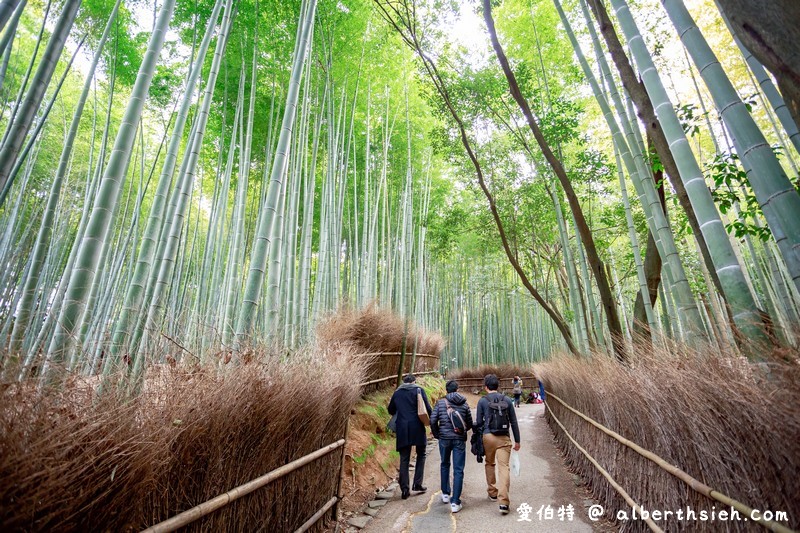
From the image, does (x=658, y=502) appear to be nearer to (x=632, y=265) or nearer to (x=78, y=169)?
(x=632, y=265)

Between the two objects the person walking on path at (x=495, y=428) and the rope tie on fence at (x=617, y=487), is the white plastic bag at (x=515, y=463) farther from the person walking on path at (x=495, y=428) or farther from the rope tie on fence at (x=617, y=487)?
the rope tie on fence at (x=617, y=487)

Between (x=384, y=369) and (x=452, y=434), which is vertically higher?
(x=384, y=369)

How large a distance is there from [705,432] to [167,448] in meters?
2.01

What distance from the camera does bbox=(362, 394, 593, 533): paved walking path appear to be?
8.84ft

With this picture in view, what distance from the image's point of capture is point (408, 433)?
11.3ft

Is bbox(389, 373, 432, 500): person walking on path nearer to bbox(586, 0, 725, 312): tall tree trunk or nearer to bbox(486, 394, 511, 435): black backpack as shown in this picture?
bbox(486, 394, 511, 435): black backpack

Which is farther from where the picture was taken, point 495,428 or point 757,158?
point 495,428

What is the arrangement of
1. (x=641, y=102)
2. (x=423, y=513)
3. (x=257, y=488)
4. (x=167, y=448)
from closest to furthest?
(x=167, y=448) < (x=257, y=488) < (x=641, y=102) < (x=423, y=513)

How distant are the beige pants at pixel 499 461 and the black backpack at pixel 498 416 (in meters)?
0.06

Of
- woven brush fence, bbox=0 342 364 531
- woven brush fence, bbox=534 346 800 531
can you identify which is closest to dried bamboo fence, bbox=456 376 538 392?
woven brush fence, bbox=534 346 800 531

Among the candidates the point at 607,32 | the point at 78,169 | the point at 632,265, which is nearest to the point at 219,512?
the point at 607,32

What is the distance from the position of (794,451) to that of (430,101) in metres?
5.83

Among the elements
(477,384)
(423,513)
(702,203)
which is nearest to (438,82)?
(702,203)

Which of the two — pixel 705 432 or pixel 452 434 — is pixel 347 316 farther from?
pixel 705 432
